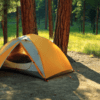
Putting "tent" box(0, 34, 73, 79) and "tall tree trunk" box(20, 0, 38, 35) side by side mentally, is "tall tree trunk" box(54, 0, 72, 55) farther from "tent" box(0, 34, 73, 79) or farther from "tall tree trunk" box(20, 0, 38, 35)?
"tent" box(0, 34, 73, 79)

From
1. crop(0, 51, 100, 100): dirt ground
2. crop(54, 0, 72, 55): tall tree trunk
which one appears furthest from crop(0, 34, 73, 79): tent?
crop(54, 0, 72, 55): tall tree trunk

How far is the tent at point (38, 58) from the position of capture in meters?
5.27

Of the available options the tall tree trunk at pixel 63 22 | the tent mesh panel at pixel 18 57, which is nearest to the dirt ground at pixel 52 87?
the tent mesh panel at pixel 18 57

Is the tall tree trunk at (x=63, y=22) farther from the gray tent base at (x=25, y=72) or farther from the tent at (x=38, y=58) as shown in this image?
the gray tent base at (x=25, y=72)

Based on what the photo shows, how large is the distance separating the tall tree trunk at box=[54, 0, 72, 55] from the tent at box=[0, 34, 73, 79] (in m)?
1.78

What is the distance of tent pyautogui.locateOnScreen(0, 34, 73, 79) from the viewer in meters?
5.27

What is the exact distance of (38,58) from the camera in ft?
17.5

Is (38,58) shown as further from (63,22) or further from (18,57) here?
(63,22)

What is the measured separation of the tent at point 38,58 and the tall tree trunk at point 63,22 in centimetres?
178

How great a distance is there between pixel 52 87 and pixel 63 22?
147 inches

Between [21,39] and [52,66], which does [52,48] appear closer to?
[52,66]

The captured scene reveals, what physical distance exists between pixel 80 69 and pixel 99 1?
17477 mm

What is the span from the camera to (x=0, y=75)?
18.2 ft

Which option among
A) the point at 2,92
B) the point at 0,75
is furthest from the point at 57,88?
the point at 0,75
